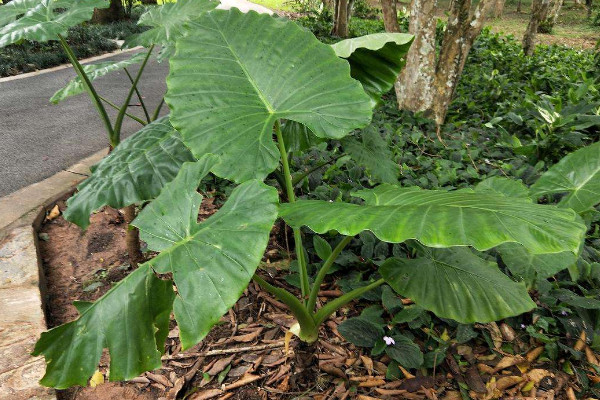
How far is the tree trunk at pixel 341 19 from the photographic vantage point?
8453 millimetres

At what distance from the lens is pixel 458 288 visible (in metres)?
1.27

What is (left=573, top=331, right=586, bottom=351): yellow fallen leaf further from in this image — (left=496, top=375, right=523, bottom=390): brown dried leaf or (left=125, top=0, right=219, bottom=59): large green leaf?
(left=125, top=0, right=219, bottom=59): large green leaf

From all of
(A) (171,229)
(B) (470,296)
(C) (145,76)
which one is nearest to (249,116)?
(A) (171,229)

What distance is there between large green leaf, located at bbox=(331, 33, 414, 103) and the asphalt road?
227cm

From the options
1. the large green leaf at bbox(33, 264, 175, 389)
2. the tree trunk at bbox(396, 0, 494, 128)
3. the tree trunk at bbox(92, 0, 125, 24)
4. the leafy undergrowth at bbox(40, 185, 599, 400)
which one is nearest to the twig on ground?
the leafy undergrowth at bbox(40, 185, 599, 400)

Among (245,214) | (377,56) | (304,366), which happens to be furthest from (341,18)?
(245,214)

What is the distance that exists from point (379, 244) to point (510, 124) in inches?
90.6

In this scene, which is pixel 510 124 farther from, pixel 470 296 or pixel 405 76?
pixel 470 296

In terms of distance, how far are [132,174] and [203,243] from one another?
23.8 inches

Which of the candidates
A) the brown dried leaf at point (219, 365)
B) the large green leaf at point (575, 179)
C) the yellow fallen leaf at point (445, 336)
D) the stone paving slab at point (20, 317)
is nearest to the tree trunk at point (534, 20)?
the large green leaf at point (575, 179)

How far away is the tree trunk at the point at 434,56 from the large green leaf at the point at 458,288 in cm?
264

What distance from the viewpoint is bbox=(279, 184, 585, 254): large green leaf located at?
712 millimetres

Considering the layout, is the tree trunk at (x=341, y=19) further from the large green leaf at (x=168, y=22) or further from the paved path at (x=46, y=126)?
the large green leaf at (x=168, y=22)

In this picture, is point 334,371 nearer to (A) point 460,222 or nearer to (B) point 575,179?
(A) point 460,222
